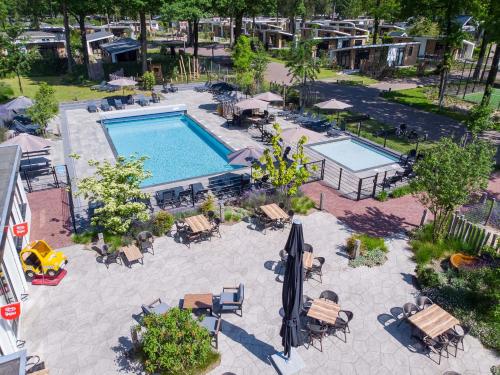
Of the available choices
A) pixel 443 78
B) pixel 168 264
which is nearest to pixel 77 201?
pixel 168 264

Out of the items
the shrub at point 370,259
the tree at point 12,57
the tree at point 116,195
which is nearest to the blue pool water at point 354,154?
the shrub at point 370,259

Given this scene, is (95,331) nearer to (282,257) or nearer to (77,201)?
(282,257)

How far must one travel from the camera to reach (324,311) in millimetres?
11766

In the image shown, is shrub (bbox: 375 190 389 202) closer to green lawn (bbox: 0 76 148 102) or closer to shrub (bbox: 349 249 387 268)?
shrub (bbox: 349 249 387 268)

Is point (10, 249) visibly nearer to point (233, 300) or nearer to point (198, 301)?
point (198, 301)

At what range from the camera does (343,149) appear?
2652 centimetres

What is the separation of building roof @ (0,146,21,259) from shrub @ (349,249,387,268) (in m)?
12.0

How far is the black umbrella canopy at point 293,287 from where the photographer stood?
374 inches

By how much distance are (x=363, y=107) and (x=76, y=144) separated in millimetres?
25148

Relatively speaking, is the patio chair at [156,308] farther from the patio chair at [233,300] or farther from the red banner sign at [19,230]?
the red banner sign at [19,230]

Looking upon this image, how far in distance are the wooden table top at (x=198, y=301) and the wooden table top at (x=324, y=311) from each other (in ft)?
10.7

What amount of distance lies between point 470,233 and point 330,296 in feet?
23.9

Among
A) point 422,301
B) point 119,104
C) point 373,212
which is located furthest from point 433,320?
point 119,104

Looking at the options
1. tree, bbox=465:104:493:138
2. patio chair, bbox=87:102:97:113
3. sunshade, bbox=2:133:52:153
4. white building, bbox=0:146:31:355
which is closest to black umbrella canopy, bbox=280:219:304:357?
white building, bbox=0:146:31:355
